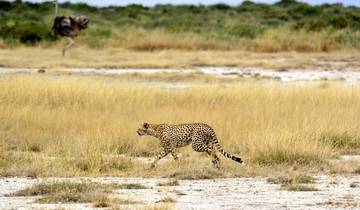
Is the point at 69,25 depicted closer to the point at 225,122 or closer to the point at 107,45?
the point at 107,45

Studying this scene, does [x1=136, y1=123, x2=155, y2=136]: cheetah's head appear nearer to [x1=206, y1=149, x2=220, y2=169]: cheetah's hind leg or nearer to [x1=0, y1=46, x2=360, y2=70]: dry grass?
[x1=206, y1=149, x2=220, y2=169]: cheetah's hind leg

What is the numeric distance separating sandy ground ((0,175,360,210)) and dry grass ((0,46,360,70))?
62.6 ft

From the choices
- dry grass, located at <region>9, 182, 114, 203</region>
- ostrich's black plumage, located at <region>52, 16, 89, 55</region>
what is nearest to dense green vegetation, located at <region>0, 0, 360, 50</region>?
ostrich's black plumage, located at <region>52, 16, 89, 55</region>

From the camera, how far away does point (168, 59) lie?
34406mm

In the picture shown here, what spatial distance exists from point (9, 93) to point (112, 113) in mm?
2690

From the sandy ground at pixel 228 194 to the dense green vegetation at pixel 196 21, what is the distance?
1131 inches

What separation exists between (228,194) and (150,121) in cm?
632

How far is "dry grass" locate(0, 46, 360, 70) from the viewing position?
3234 centimetres

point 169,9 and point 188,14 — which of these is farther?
point 169,9

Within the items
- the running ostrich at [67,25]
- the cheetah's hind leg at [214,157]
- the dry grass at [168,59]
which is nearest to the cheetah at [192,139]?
the cheetah's hind leg at [214,157]

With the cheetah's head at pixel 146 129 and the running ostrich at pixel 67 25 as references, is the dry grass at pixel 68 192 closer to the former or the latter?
the cheetah's head at pixel 146 129

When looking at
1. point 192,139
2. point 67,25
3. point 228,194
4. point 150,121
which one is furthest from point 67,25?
point 228,194

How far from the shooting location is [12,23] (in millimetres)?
45875

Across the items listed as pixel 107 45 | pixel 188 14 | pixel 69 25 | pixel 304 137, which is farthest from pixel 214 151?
pixel 188 14
